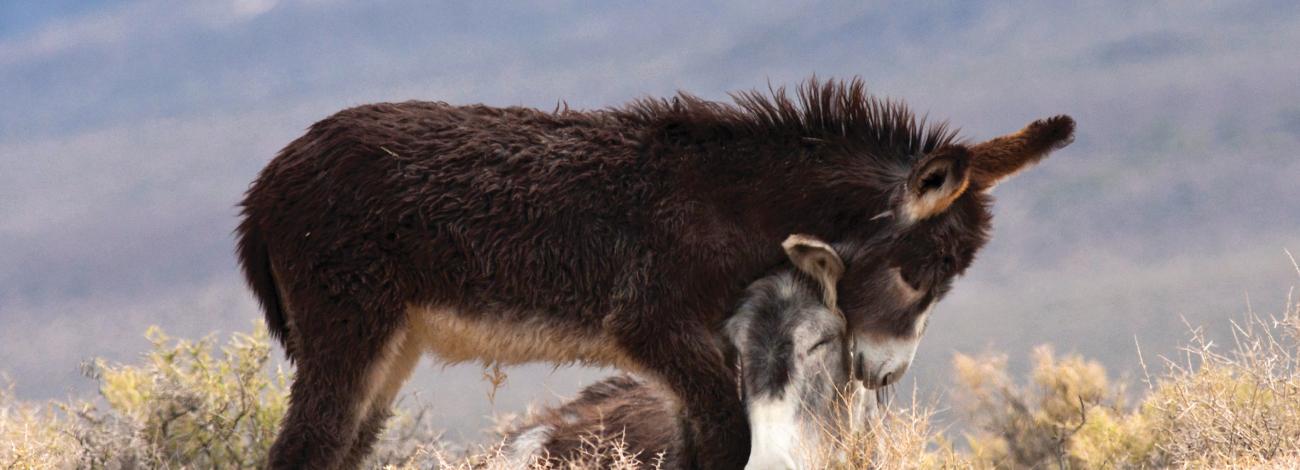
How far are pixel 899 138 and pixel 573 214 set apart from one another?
179 centimetres

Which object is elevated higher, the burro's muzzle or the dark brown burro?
the dark brown burro

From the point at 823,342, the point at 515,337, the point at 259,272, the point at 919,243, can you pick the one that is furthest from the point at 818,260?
the point at 259,272

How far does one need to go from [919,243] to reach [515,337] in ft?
6.80

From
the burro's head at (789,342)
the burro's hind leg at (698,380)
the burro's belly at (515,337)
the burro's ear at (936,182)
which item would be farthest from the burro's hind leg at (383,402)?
the burro's ear at (936,182)

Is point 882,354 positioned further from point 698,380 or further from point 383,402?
point 383,402

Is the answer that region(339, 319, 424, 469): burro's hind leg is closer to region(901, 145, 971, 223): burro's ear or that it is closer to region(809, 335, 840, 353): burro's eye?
region(809, 335, 840, 353): burro's eye

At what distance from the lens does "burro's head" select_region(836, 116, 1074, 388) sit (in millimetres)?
6809

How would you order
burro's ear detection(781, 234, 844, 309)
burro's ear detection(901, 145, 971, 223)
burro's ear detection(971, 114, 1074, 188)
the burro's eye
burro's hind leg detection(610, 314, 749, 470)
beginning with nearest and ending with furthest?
burro's hind leg detection(610, 314, 749, 470) < burro's ear detection(901, 145, 971, 223) < burro's ear detection(781, 234, 844, 309) < the burro's eye < burro's ear detection(971, 114, 1074, 188)

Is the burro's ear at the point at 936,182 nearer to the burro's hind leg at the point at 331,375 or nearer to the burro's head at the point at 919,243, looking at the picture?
the burro's head at the point at 919,243

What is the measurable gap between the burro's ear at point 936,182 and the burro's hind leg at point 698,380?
46.6 inches

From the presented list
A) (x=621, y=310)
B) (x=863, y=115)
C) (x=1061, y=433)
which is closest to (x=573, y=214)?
(x=621, y=310)

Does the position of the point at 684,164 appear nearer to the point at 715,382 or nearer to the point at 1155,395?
the point at 715,382

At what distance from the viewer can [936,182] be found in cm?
679

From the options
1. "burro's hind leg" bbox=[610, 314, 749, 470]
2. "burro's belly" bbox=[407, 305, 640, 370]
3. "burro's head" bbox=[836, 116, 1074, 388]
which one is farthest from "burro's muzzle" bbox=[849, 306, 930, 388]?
"burro's belly" bbox=[407, 305, 640, 370]
